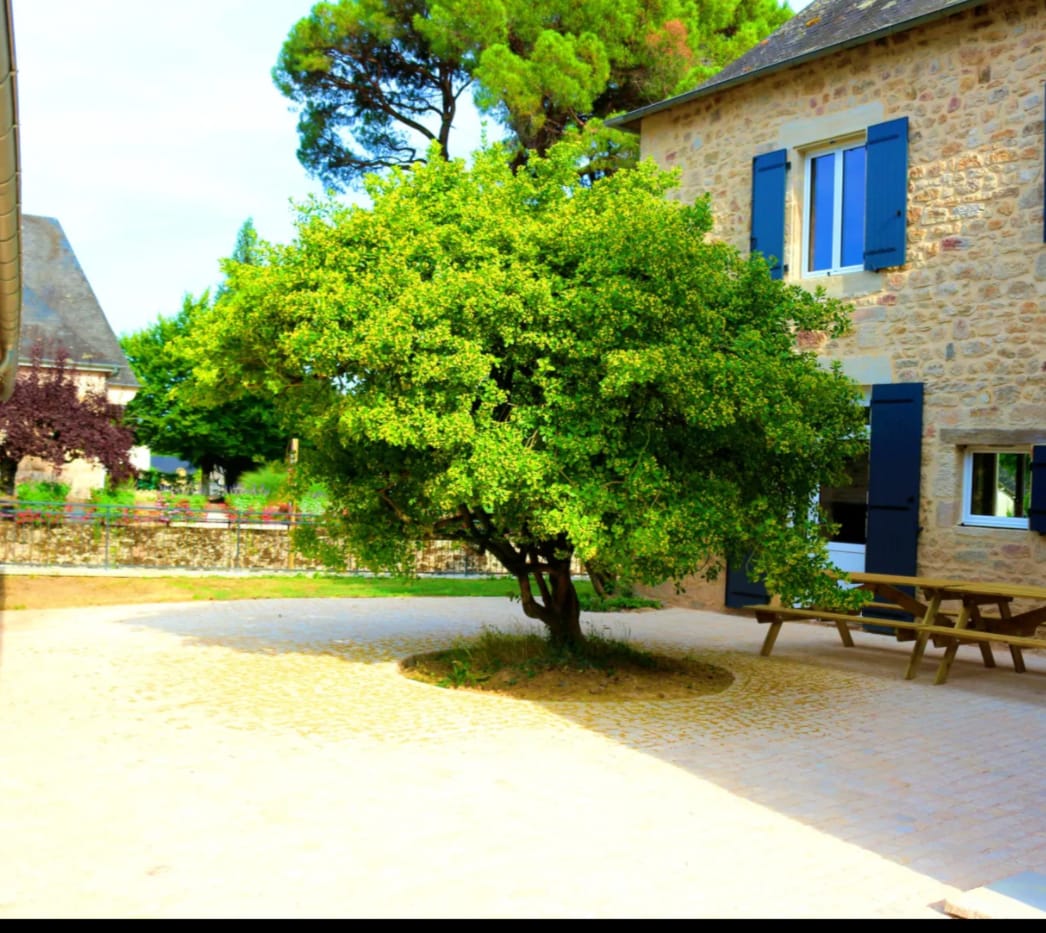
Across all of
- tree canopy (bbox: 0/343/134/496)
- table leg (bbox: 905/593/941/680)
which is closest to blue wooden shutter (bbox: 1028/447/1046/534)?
table leg (bbox: 905/593/941/680)

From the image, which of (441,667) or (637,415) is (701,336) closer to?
(637,415)

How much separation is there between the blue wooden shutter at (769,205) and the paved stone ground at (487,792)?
5430mm

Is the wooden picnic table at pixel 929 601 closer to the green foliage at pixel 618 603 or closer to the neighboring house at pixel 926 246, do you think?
the neighboring house at pixel 926 246

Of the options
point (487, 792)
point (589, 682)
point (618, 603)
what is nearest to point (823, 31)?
point (618, 603)

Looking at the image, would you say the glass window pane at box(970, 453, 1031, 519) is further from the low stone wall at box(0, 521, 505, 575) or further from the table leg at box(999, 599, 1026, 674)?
the low stone wall at box(0, 521, 505, 575)

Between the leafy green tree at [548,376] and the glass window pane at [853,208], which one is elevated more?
the glass window pane at [853,208]

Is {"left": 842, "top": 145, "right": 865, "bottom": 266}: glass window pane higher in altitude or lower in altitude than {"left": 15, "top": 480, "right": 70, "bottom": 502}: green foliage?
higher

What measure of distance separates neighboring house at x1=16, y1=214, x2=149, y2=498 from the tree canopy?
422 cm

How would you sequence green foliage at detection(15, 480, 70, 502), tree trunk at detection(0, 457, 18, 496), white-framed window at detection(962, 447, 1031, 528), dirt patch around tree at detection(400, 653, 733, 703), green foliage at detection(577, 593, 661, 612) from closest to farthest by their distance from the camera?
dirt patch around tree at detection(400, 653, 733, 703) < white-framed window at detection(962, 447, 1031, 528) < green foliage at detection(577, 593, 661, 612) < green foliage at detection(15, 480, 70, 502) < tree trunk at detection(0, 457, 18, 496)

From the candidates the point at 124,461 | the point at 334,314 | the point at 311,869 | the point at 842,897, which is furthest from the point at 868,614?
the point at 124,461

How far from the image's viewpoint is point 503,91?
2028 centimetres

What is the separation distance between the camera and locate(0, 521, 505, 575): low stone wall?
16.4 metres

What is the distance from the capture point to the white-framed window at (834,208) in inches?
458

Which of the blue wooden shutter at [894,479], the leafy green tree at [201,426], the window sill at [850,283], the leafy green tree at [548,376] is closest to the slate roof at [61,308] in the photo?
the leafy green tree at [201,426]
